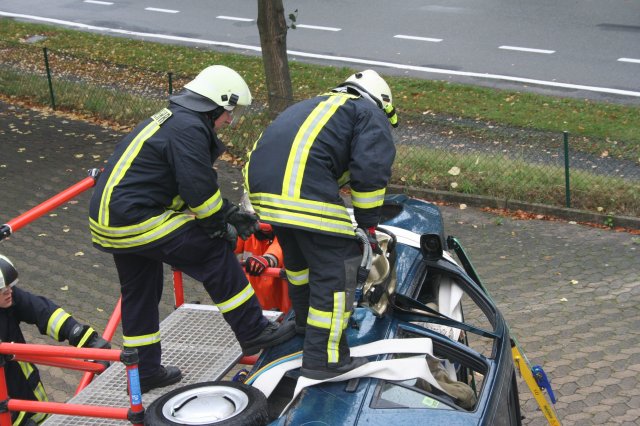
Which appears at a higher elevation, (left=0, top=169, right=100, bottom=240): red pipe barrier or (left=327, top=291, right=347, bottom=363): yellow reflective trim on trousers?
(left=0, top=169, right=100, bottom=240): red pipe barrier

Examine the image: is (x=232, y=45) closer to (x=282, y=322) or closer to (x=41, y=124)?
(x=41, y=124)

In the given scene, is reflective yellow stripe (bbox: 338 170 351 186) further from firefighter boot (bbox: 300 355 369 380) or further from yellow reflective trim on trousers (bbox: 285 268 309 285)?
firefighter boot (bbox: 300 355 369 380)

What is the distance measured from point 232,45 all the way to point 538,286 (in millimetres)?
10549

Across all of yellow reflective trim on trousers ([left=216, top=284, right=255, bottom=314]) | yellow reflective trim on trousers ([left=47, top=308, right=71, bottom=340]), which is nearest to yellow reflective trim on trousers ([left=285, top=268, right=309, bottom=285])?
yellow reflective trim on trousers ([left=216, top=284, right=255, bottom=314])

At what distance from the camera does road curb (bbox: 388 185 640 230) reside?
29.3 feet

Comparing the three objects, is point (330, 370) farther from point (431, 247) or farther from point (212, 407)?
point (431, 247)

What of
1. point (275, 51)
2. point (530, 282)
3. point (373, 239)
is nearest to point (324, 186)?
point (373, 239)

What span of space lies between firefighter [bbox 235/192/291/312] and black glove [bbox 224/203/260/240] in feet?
1.96

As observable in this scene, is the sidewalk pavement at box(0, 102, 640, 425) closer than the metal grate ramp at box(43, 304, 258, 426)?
No

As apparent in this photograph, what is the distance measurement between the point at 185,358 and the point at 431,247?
142cm

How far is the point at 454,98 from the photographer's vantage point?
13297 millimetres

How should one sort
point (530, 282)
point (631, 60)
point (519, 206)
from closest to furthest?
point (530, 282), point (519, 206), point (631, 60)

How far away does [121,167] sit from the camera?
4402 mm

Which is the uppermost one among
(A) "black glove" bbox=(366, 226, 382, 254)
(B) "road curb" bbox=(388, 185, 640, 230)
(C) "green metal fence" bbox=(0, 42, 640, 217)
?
(A) "black glove" bbox=(366, 226, 382, 254)
